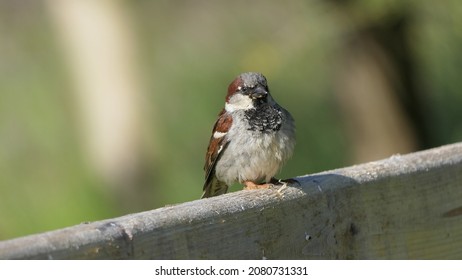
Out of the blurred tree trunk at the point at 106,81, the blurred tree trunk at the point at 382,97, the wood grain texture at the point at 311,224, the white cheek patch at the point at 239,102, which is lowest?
the wood grain texture at the point at 311,224

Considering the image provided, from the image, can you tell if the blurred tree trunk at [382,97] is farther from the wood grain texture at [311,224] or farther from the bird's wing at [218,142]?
the wood grain texture at [311,224]

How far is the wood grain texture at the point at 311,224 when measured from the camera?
191 centimetres

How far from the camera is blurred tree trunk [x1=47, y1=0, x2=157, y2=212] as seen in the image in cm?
806

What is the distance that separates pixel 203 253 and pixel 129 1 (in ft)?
21.6

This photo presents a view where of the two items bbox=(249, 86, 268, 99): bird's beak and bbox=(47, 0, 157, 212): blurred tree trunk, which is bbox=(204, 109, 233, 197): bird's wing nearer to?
bbox=(249, 86, 268, 99): bird's beak

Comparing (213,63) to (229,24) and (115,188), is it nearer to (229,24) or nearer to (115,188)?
(229,24)

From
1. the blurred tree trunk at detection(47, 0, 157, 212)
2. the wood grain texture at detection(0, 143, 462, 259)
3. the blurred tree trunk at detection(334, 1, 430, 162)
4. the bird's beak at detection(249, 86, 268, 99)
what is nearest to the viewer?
the wood grain texture at detection(0, 143, 462, 259)

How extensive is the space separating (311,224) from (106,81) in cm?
604

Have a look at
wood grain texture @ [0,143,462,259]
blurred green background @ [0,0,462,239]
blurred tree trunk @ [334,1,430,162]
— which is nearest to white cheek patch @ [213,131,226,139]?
wood grain texture @ [0,143,462,259]

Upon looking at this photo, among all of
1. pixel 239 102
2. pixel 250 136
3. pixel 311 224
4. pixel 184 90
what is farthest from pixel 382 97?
pixel 311 224

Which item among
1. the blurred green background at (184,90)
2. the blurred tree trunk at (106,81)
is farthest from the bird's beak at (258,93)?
the blurred tree trunk at (106,81)

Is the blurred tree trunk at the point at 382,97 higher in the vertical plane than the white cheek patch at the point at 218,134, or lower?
higher

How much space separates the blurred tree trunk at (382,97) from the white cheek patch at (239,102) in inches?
105

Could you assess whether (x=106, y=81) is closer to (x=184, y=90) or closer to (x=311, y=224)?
(x=184, y=90)
